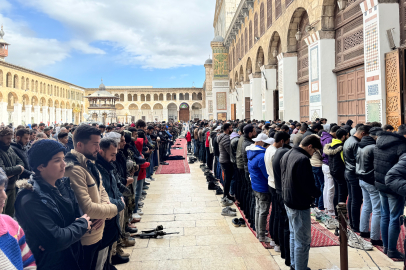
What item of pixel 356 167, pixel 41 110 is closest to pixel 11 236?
pixel 356 167

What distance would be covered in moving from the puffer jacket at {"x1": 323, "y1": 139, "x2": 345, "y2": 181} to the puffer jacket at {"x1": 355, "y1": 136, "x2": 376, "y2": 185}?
1.99 feet

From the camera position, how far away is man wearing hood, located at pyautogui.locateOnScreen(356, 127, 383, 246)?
3.64m

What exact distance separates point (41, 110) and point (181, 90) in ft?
73.9

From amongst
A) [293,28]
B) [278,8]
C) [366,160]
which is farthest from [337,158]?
[278,8]

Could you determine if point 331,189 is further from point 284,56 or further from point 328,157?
point 284,56

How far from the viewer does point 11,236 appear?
123 cm

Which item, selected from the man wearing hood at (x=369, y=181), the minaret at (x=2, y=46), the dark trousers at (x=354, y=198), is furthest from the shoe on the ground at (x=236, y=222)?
the minaret at (x=2, y=46)

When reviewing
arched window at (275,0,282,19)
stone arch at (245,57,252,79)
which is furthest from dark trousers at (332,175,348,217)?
stone arch at (245,57,252,79)

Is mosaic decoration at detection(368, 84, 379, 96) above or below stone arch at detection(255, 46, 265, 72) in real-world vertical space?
below

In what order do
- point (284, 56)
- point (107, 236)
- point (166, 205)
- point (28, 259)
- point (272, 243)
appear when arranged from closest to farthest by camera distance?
point (28, 259)
point (107, 236)
point (272, 243)
point (166, 205)
point (284, 56)

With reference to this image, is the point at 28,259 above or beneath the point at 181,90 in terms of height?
beneath

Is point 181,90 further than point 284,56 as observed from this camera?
Yes

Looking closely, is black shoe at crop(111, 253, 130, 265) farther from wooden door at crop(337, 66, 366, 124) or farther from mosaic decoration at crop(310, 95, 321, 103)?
mosaic decoration at crop(310, 95, 321, 103)

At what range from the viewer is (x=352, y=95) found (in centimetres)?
795
